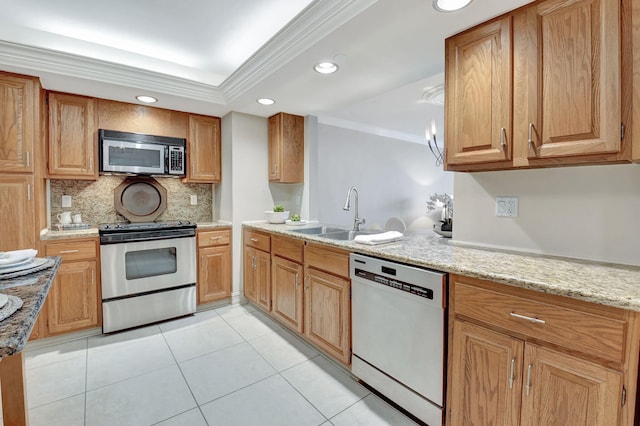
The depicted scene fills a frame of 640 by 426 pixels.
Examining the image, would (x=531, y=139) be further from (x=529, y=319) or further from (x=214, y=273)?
(x=214, y=273)

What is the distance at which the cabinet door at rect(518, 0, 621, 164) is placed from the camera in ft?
4.08

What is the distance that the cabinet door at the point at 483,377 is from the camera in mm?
1236

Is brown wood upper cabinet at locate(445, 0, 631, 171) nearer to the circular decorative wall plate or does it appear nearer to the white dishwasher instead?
the white dishwasher

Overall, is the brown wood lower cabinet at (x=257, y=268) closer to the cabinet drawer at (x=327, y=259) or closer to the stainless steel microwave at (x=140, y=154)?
the cabinet drawer at (x=327, y=259)

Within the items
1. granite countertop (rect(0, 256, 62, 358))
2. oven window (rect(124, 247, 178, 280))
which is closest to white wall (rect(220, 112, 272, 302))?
oven window (rect(124, 247, 178, 280))

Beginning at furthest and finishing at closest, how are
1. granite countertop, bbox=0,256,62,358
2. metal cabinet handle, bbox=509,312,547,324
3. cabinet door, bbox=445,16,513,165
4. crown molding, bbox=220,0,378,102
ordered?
crown molding, bbox=220,0,378,102, cabinet door, bbox=445,16,513,165, metal cabinet handle, bbox=509,312,547,324, granite countertop, bbox=0,256,62,358

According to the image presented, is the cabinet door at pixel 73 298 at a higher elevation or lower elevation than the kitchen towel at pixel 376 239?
lower

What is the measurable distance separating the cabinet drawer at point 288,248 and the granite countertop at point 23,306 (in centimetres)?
148

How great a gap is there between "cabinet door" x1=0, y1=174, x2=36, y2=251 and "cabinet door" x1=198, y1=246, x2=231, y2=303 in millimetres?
1345

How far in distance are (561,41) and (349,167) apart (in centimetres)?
330

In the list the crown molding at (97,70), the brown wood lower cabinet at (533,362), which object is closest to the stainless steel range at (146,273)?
the crown molding at (97,70)

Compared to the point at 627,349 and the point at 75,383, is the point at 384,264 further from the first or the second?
the point at 75,383

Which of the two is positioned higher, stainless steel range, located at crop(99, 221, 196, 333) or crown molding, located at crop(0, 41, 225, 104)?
crown molding, located at crop(0, 41, 225, 104)

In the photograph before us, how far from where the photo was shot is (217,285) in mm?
3352
